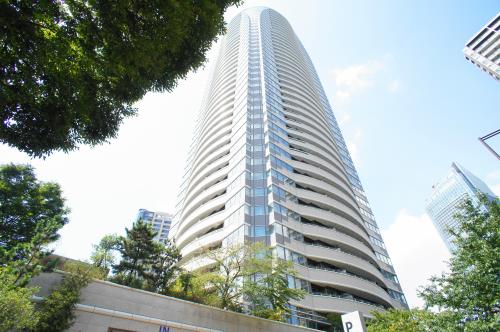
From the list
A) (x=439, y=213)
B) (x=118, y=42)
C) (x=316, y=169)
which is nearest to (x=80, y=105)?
(x=118, y=42)

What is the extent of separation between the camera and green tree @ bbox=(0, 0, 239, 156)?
612cm

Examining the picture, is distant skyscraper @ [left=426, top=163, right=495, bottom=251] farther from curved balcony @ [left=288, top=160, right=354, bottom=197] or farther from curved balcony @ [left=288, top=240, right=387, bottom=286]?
curved balcony @ [left=288, top=240, right=387, bottom=286]

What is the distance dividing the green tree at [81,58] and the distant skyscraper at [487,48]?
7521cm

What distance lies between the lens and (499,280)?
12.7m

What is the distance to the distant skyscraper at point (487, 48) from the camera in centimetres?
5997

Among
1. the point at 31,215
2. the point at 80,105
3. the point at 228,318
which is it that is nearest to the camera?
the point at 80,105

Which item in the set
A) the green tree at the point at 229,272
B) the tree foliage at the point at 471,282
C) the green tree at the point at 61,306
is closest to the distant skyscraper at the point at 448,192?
the tree foliage at the point at 471,282

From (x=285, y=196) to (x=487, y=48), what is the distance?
64.3 m

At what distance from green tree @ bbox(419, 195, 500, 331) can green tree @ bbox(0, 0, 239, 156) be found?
51.0ft

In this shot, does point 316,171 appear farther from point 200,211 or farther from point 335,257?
point 200,211

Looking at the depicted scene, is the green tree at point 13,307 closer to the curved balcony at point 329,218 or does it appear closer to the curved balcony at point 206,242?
the curved balcony at point 206,242

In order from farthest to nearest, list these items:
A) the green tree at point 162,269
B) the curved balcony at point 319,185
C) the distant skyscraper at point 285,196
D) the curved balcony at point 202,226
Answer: the curved balcony at point 319,185
the curved balcony at point 202,226
the distant skyscraper at point 285,196
the green tree at point 162,269

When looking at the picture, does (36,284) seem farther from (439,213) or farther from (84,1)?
(439,213)

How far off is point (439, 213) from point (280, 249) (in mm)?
128780
